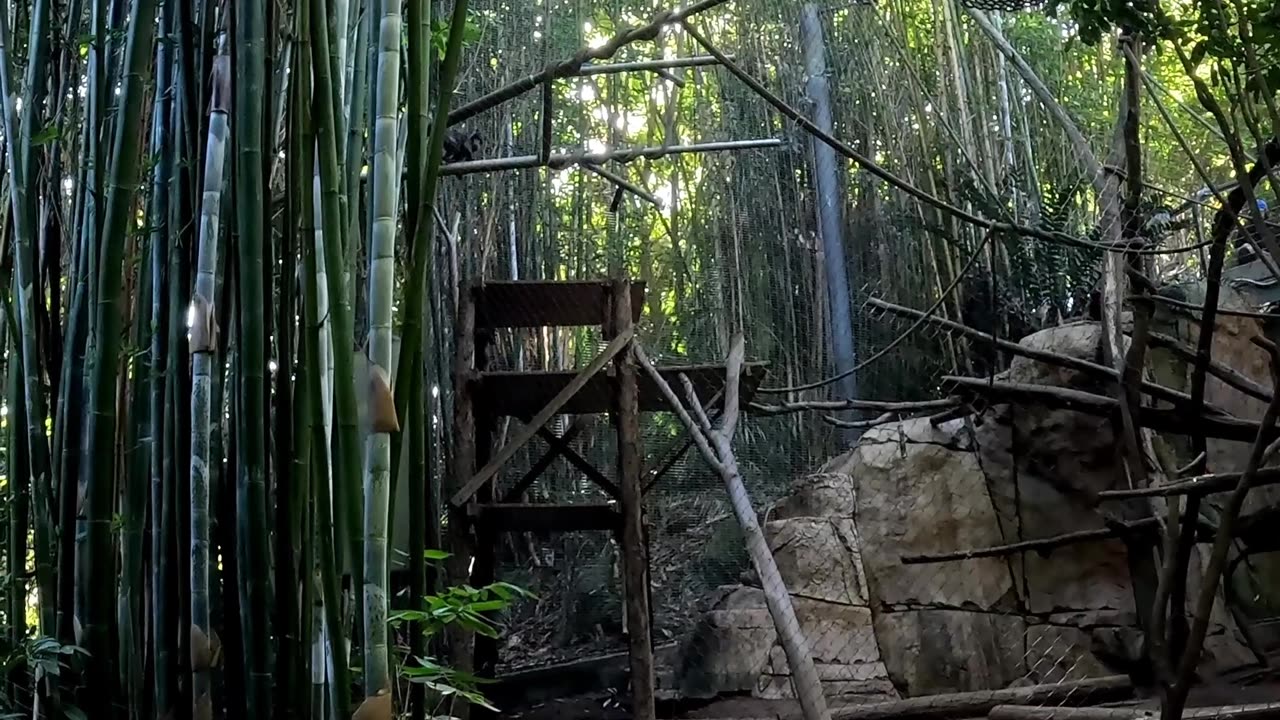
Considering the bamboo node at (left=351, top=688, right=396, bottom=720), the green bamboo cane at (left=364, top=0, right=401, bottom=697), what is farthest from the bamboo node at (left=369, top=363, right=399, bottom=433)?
the bamboo node at (left=351, top=688, right=396, bottom=720)

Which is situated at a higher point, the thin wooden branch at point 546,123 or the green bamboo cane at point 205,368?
the thin wooden branch at point 546,123

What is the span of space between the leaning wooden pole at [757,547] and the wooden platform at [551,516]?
0.59 m

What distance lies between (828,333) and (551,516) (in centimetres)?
190

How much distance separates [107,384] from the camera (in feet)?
3.35

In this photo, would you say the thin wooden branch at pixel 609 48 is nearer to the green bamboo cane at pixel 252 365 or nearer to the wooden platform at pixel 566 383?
the green bamboo cane at pixel 252 365

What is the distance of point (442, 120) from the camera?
1046mm

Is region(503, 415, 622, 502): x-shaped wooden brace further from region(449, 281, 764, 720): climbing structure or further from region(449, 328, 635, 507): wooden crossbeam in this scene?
region(449, 328, 635, 507): wooden crossbeam

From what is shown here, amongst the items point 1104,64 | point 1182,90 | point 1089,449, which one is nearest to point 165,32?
point 1089,449

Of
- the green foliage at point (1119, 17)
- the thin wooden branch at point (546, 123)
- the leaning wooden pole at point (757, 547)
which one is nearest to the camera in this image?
the green foliage at point (1119, 17)

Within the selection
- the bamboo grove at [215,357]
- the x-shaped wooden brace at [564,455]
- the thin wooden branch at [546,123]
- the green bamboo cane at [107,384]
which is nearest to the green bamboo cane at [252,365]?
the bamboo grove at [215,357]

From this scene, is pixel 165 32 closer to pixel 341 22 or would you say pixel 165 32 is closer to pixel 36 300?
pixel 341 22

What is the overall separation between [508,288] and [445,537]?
92 cm

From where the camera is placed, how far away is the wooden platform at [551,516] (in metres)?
3.74

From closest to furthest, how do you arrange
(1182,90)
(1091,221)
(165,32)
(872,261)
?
(165,32)
(1091,221)
(872,261)
(1182,90)
